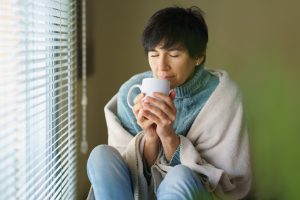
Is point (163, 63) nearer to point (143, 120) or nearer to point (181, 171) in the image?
point (143, 120)

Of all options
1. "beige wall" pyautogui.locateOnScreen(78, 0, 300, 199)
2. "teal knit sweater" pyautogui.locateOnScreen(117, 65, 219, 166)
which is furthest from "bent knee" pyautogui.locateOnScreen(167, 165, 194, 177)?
"beige wall" pyautogui.locateOnScreen(78, 0, 300, 199)

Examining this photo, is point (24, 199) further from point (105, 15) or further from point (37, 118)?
point (105, 15)

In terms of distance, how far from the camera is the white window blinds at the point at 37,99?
3.36 ft

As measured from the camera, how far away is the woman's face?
4.39 ft

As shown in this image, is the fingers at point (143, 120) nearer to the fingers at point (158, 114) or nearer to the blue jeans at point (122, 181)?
the fingers at point (158, 114)

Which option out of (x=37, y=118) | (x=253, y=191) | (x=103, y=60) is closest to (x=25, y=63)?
(x=37, y=118)

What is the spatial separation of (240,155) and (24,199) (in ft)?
2.04

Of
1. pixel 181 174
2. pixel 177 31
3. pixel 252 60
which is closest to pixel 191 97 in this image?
pixel 177 31

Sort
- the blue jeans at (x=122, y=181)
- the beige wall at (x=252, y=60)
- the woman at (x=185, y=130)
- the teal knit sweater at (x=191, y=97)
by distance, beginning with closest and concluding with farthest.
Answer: the blue jeans at (x=122, y=181)
the woman at (x=185, y=130)
the teal knit sweater at (x=191, y=97)
the beige wall at (x=252, y=60)

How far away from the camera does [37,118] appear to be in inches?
53.1

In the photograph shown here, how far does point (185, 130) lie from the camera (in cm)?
144

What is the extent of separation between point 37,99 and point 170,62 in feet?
1.29

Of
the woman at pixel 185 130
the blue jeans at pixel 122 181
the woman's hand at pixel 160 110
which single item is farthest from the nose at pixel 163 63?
the blue jeans at pixel 122 181

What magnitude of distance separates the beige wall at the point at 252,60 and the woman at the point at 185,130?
47 cm
